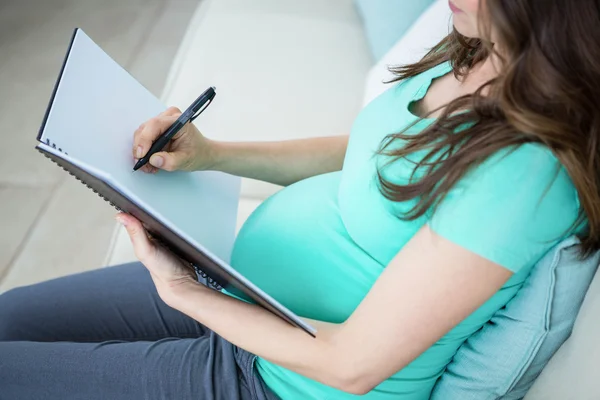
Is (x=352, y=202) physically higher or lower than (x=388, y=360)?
higher

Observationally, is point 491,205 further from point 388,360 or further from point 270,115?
point 270,115

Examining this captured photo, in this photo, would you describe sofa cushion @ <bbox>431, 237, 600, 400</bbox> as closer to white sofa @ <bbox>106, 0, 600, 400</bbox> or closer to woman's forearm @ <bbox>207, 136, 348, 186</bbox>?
woman's forearm @ <bbox>207, 136, 348, 186</bbox>

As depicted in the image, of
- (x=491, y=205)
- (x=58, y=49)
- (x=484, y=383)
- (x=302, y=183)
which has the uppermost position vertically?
(x=58, y=49)

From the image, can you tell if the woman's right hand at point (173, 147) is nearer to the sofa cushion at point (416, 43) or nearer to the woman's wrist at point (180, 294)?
the woman's wrist at point (180, 294)

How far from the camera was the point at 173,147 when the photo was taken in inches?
37.4

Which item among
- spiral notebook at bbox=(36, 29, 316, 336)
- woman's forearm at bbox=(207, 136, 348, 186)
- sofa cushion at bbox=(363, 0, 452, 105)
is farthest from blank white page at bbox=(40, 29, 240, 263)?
sofa cushion at bbox=(363, 0, 452, 105)

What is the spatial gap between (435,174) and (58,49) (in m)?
2.15

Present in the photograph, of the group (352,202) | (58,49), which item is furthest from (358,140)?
A: (58,49)

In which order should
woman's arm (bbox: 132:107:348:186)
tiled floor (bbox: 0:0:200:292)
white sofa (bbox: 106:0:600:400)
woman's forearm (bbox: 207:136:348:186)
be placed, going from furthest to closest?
tiled floor (bbox: 0:0:200:292) < white sofa (bbox: 106:0:600:400) < woman's forearm (bbox: 207:136:348:186) < woman's arm (bbox: 132:107:348:186)

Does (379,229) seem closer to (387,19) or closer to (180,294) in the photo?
(180,294)

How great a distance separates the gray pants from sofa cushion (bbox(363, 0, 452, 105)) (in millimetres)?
619

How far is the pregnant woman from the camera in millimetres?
615

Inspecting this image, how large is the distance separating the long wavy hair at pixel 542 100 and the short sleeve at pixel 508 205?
A: 0.01 meters

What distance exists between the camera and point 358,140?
86 cm
